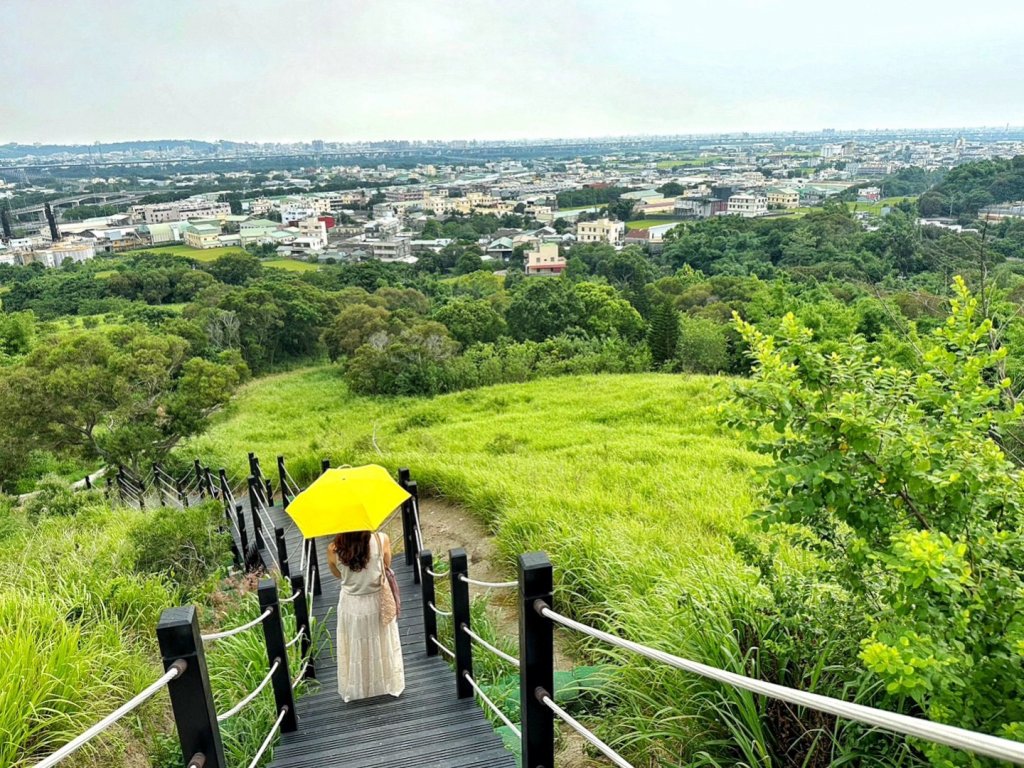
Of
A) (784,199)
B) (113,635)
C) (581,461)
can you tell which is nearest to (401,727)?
(113,635)

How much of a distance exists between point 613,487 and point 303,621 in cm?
359

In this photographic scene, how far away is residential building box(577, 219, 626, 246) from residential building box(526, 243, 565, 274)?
1597 centimetres

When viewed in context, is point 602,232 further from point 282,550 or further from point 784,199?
point 282,550

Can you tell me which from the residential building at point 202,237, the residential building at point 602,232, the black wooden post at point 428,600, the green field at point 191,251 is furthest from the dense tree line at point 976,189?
the residential building at point 202,237

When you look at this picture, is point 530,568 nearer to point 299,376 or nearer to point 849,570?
point 849,570

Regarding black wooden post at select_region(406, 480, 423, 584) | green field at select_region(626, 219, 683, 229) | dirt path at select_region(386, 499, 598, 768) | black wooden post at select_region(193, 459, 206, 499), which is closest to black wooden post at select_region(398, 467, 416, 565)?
black wooden post at select_region(406, 480, 423, 584)

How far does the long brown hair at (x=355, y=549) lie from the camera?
350cm

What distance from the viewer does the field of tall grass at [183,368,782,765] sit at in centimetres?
284

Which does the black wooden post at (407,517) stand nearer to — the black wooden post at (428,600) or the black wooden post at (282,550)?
the black wooden post at (282,550)

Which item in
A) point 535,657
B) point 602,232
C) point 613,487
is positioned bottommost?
point 602,232

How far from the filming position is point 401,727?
3131mm

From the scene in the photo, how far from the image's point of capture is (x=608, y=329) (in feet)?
84.4

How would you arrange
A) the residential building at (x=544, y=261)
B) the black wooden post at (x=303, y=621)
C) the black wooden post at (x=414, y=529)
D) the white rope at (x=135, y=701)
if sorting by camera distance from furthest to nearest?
the residential building at (x=544, y=261)
the black wooden post at (x=414, y=529)
the black wooden post at (x=303, y=621)
the white rope at (x=135, y=701)

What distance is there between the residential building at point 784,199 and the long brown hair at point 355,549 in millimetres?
104280
